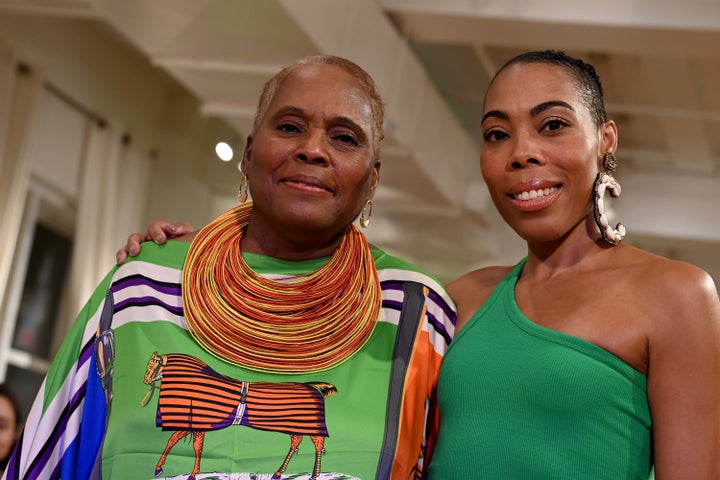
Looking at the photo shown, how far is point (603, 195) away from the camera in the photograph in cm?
211

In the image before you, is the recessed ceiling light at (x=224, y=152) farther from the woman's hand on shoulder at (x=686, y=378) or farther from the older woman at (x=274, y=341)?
the woman's hand on shoulder at (x=686, y=378)

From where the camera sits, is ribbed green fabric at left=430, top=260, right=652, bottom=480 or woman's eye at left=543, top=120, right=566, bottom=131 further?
woman's eye at left=543, top=120, right=566, bottom=131

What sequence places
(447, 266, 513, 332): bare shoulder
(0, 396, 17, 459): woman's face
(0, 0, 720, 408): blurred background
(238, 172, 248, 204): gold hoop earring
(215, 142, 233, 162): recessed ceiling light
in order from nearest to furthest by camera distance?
(447, 266, 513, 332): bare shoulder < (238, 172, 248, 204): gold hoop earring < (0, 396, 17, 459): woman's face < (215, 142, 233, 162): recessed ceiling light < (0, 0, 720, 408): blurred background

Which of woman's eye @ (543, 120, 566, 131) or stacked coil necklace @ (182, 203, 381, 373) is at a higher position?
woman's eye @ (543, 120, 566, 131)

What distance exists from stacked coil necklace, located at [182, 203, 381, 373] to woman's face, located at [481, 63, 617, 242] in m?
0.36

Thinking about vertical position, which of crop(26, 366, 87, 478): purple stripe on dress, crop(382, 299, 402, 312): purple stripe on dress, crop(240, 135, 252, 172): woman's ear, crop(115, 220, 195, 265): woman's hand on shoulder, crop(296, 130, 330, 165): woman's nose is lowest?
crop(26, 366, 87, 478): purple stripe on dress

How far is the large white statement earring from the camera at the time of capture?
2072 millimetres

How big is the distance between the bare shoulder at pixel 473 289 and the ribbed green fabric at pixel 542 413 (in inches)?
7.7

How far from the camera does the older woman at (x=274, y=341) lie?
2.06m

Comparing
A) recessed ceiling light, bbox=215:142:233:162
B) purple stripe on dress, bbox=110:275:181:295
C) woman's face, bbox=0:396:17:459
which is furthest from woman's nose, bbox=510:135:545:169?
woman's face, bbox=0:396:17:459

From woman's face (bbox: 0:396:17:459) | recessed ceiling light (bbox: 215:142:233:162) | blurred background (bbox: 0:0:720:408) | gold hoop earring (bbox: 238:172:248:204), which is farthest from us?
blurred background (bbox: 0:0:720:408)

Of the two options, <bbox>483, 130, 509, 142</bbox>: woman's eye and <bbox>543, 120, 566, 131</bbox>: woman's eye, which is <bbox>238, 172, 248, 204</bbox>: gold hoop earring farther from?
<bbox>543, 120, 566, 131</bbox>: woman's eye

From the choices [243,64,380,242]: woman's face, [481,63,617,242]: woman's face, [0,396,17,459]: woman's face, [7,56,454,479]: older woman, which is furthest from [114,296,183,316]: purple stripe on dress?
[0,396,17,459]: woman's face

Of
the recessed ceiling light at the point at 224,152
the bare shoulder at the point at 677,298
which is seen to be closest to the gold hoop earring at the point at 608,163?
the bare shoulder at the point at 677,298
